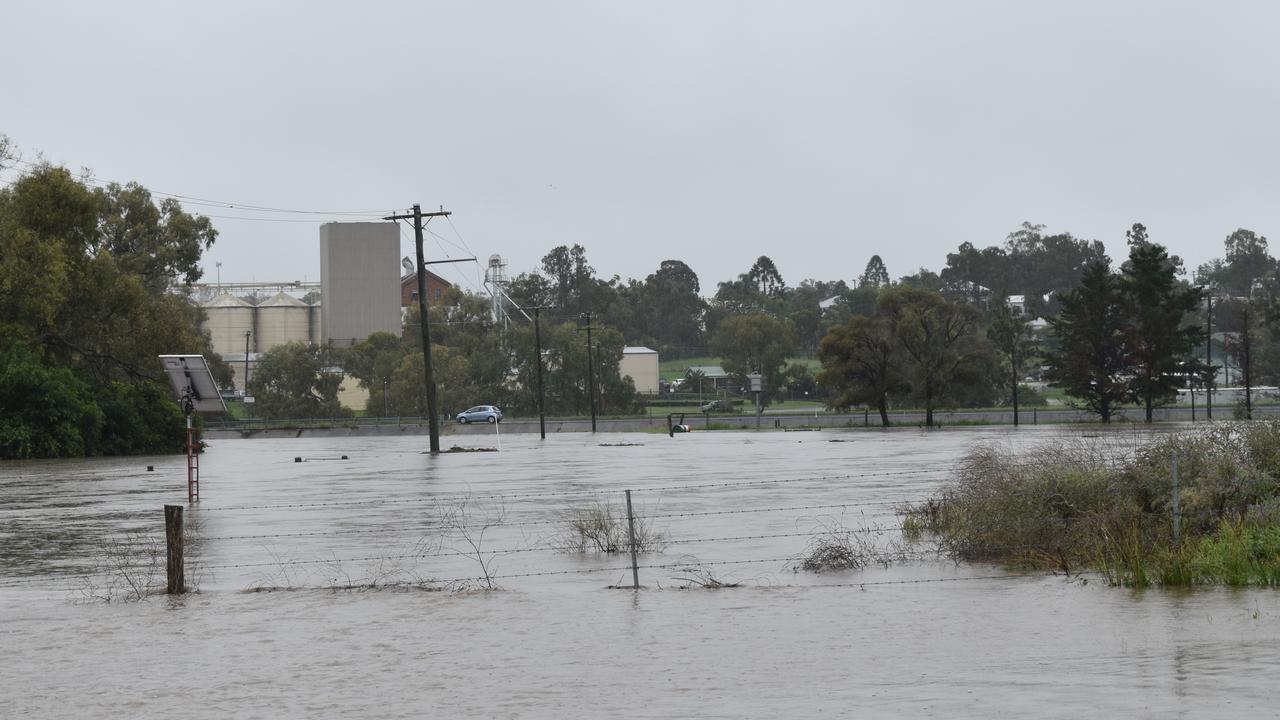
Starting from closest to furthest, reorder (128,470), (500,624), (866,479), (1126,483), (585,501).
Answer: (500,624) → (1126,483) → (585,501) → (866,479) → (128,470)

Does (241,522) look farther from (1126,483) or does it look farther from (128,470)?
(128,470)

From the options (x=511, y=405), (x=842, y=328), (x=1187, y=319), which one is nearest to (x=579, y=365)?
(x=511, y=405)

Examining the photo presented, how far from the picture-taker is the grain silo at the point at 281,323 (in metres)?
154

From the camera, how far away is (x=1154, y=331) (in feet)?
282

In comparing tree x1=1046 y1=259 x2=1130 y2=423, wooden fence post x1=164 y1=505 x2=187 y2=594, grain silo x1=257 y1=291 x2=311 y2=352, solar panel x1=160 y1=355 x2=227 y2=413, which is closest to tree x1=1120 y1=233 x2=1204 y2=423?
tree x1=1046 y1=259 x2=1130 y2=423

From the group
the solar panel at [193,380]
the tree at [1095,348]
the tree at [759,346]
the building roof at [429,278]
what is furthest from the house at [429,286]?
the solar panel at [193,380]

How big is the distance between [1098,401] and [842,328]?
16460mm

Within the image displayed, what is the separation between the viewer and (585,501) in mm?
27516

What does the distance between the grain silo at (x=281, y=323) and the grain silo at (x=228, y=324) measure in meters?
1.49

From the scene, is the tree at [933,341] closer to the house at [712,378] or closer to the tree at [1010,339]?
the tree at [1010,339]

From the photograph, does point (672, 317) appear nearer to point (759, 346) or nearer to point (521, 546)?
point (759, 346)

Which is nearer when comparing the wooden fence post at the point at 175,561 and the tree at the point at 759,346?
the wooden fence post at the point at 175,561

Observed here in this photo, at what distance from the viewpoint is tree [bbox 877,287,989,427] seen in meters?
91.6

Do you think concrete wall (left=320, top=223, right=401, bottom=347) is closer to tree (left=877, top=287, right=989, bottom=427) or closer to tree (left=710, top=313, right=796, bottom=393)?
tree (left=710, top=313, right=796, bottom=393)
